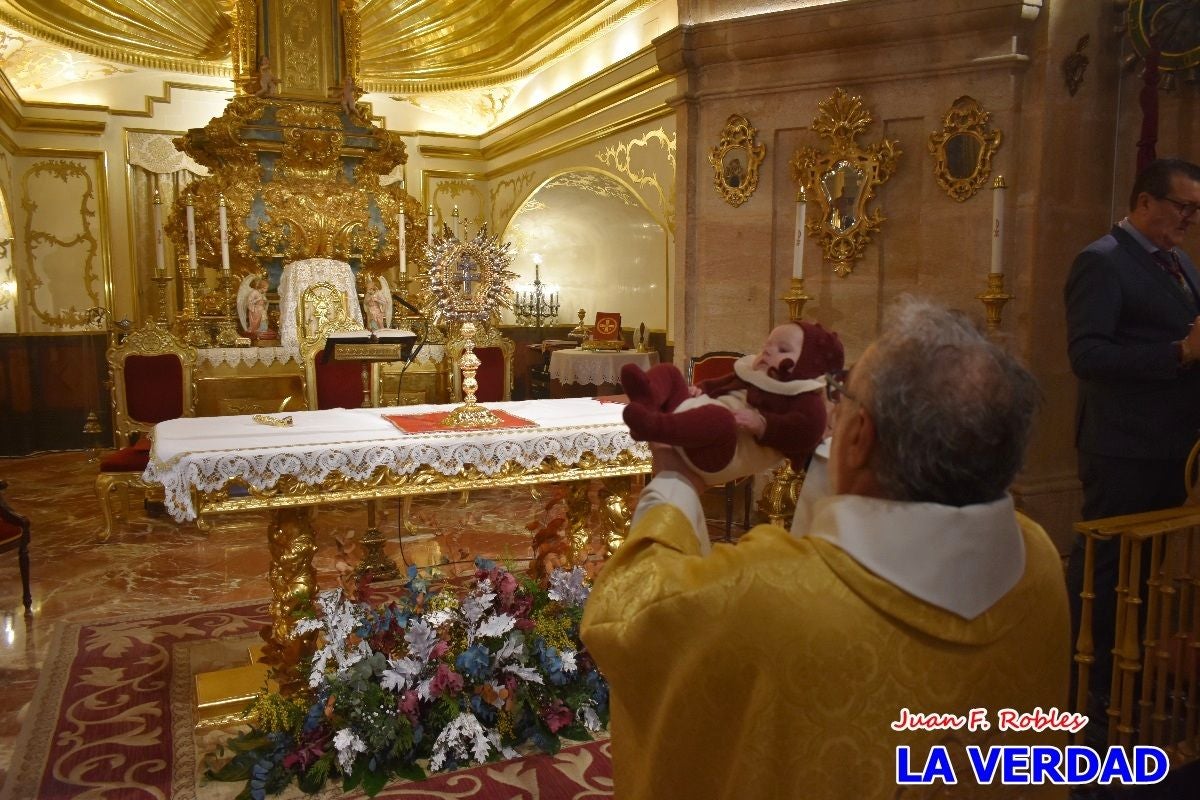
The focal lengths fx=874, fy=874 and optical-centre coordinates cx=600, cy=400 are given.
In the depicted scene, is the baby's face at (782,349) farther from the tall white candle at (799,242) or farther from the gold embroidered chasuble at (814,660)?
the tall white candle at (799,242)

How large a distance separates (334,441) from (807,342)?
2.05 meters

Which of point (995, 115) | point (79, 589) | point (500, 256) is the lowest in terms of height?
point (79, 589)

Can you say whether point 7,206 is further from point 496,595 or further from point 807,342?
point 807,342

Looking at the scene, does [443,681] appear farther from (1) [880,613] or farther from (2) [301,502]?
(1) [880,613]

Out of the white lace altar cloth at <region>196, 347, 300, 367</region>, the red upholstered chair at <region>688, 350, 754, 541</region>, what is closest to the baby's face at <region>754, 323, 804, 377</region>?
the red upholstered chair at <region>688, 350, 754, 541</region>

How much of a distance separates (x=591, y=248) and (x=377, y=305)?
313 centimetres

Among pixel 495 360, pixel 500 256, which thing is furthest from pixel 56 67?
pixel 500 256

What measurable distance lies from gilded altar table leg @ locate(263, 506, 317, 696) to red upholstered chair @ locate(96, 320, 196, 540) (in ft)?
9.91

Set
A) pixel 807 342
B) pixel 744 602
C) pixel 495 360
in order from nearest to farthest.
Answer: pixel 744 602 → pixel 807 342 → pixel 495 360

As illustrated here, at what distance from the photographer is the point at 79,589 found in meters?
4.57

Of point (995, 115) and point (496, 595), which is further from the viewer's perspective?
point (995, 115)

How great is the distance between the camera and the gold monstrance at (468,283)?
353 centimetres

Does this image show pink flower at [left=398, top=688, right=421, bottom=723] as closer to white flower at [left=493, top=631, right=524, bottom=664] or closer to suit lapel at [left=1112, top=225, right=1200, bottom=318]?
white flower at [left=493, top=631, right=524, bottom=664]

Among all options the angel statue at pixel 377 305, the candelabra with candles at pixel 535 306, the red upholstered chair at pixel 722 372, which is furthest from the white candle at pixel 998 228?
the candelabra with candles at pixel 535 306
